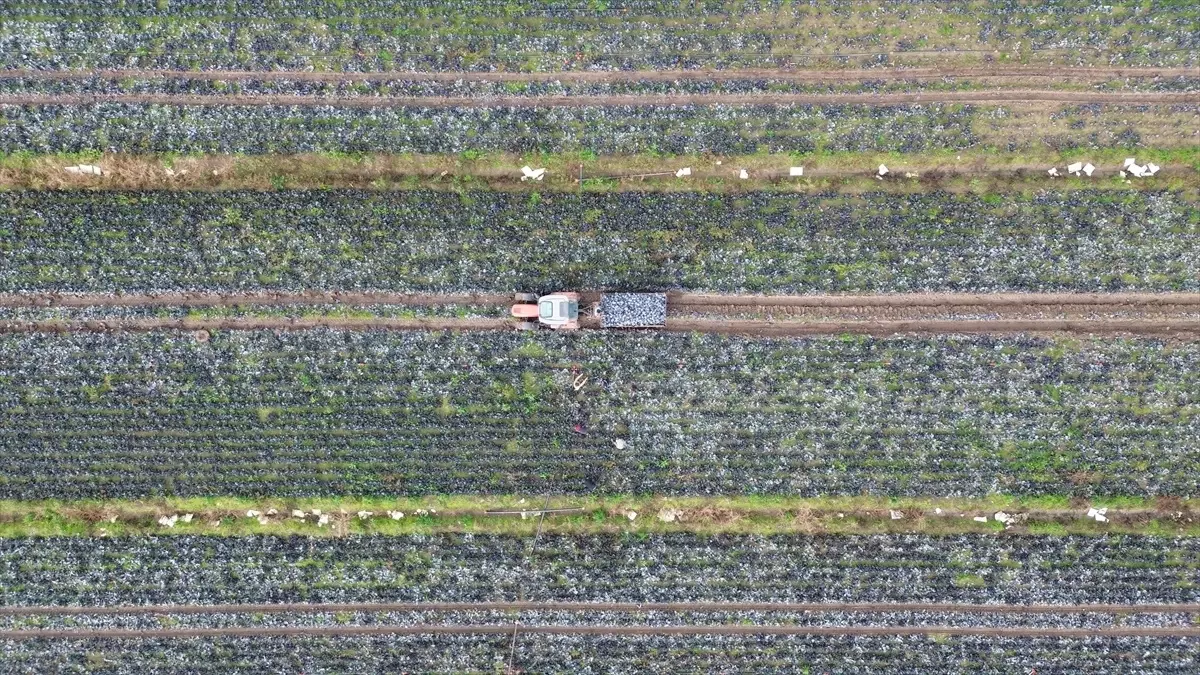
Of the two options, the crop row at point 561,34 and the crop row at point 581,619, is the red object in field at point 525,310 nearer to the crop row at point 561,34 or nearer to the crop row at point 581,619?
the crop row at point 561,34

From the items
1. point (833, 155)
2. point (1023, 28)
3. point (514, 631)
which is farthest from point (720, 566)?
point (1023, 28)

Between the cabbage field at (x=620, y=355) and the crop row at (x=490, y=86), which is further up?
the crop row at (x=490, y=86)

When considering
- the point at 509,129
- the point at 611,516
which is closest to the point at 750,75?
the point at 509,129

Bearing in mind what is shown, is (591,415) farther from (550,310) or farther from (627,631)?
(627,631)

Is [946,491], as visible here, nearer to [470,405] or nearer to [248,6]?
[470,405]

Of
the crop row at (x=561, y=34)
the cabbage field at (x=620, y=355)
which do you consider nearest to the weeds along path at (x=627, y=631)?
the cabbage field at (x=620, y=355)

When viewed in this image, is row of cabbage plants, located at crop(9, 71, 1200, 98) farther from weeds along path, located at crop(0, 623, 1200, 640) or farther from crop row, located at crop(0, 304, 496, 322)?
weeds along path, located at crop(0, 623, 1200, 640)
